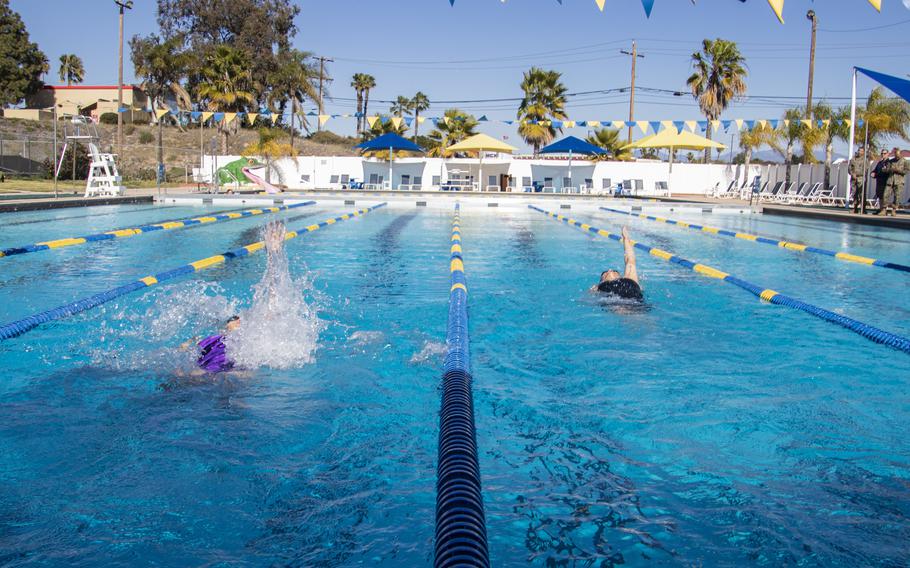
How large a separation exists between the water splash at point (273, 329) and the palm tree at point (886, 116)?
26426mm

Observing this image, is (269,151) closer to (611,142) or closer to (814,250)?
(611,142)

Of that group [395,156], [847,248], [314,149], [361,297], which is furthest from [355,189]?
[361,297]

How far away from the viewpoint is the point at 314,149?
46.9m

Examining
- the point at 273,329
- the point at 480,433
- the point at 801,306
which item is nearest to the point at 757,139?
the point at 801,306

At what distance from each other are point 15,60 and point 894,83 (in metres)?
53.3

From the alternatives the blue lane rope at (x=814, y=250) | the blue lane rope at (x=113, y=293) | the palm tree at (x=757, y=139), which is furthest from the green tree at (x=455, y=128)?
the blue lane rope at (x=113, y=293)

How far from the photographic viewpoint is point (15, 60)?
49219 millimetres

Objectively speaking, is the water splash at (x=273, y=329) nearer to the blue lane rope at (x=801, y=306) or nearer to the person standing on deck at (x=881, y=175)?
the blue lane rope at (x=801, y=306)

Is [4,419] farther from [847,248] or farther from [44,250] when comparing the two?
[847,248]

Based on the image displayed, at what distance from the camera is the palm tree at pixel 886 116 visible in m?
25.7

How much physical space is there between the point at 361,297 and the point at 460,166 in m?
26.5

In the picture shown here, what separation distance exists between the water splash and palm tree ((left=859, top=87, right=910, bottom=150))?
1040 inches

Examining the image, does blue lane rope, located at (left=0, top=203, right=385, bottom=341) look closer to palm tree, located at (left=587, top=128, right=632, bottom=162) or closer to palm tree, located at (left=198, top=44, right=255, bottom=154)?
palm tree, located at (left=198, top=44, right=255, bottom=154)

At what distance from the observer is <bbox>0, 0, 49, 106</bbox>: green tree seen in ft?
158
